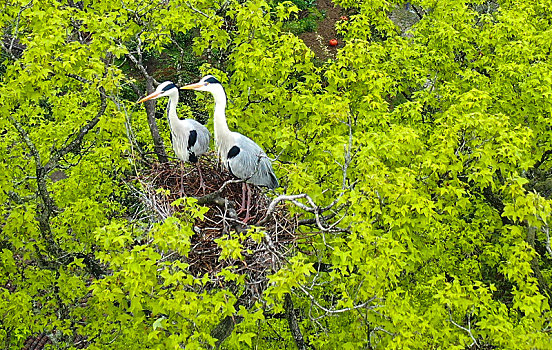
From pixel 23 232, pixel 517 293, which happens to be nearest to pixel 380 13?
pixel 517 293

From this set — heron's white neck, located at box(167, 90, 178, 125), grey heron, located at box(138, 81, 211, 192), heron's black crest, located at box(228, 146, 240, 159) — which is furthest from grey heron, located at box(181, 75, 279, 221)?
heron's white neck, located at box(167, 90, 178, 125)

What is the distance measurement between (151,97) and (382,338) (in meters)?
4.15

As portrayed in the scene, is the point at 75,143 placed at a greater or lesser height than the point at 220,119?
lesser

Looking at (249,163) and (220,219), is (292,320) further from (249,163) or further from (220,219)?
(249,163)

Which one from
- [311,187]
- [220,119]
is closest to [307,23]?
[220,119]

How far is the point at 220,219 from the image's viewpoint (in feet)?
19.5

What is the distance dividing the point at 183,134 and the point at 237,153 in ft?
3.41

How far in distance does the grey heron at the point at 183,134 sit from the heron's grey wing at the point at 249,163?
0.55 m

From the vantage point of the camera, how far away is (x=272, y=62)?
7.16 metres

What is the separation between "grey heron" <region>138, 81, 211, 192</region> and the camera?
6.75m

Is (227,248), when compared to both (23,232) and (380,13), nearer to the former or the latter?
(23,232)

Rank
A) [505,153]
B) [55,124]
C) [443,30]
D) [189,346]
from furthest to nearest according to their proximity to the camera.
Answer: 1. [55,124]
2. [443,30]
3. [505,153]
4. [189,346]

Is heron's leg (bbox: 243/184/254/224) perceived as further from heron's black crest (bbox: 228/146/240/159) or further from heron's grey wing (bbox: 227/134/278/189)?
heron's black crest (bbox: 228/146/240/159)

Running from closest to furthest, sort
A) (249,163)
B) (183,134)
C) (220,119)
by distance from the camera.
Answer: (249,163) → (220,119) → (183,134)
